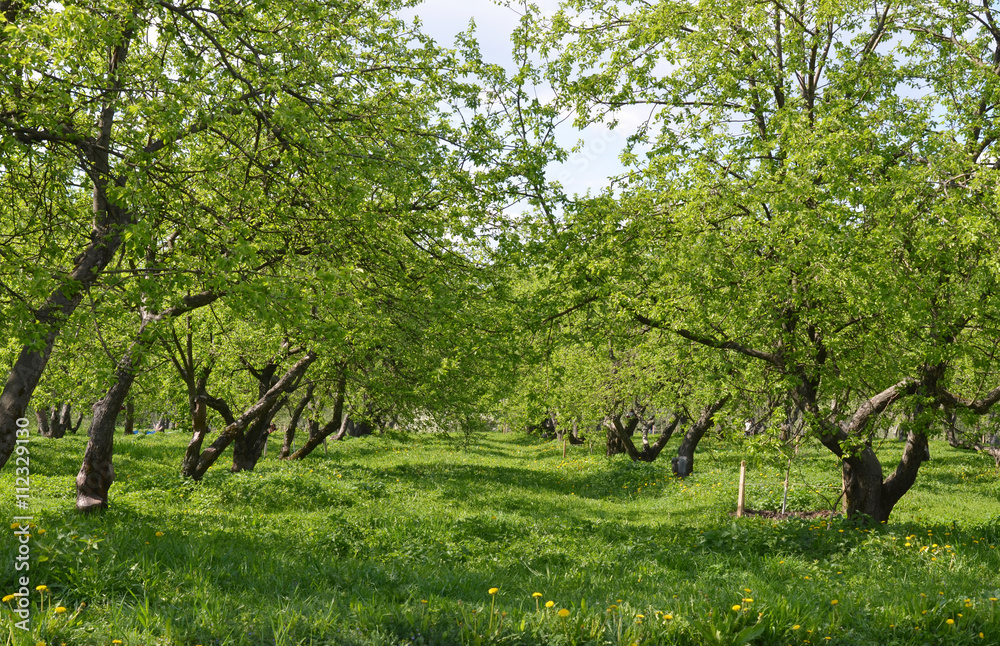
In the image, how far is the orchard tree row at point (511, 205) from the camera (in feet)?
22.3

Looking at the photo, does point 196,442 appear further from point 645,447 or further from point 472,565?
point 645,447

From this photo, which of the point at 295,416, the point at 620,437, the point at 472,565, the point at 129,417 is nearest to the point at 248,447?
the point at 295,416

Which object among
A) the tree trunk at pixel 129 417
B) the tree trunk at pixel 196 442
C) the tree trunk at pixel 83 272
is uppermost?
the tree trunk at pixel 83 272

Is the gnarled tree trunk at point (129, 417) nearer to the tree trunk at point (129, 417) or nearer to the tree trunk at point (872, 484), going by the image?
the tree trunk at point (129, 417)

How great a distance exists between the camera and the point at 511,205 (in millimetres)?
10336

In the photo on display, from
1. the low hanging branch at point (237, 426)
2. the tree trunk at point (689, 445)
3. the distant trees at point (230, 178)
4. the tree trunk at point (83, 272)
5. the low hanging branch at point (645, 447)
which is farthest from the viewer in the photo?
the low hanging branch at point (645, 447)

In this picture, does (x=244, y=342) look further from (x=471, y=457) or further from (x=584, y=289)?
(x=471, y=457)

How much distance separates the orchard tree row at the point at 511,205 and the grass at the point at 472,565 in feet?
6.09

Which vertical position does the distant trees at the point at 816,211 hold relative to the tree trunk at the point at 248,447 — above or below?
above

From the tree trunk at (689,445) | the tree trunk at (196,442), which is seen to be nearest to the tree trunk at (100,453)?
the tree trunk at (196,442)

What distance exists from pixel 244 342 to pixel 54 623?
11313mm

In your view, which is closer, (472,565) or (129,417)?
(472,565)

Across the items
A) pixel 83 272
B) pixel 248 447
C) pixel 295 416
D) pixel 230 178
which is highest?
pixel 230 178

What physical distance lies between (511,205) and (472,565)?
5.43 meters
